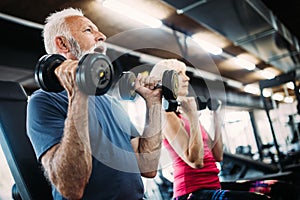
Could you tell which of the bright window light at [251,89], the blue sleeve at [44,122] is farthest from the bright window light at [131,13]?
the bright window light at [251,89]

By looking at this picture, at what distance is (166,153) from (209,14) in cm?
259

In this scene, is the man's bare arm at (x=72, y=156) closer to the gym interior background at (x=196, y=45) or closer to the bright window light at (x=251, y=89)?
the gym interior background at (x=196, y=45)

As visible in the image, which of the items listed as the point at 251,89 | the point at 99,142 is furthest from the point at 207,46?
the point at 251,89

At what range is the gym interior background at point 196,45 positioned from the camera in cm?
285

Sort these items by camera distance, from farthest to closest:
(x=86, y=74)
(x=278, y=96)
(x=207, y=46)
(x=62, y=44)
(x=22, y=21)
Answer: (x=278, y=96)
(x=207, y=46)
(x=22, y=21)
(x=62, y=44)
(x=86, y=74)

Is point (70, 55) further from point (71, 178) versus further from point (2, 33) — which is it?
point (2, 33)

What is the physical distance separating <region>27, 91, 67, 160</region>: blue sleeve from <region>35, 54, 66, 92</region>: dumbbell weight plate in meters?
0.14

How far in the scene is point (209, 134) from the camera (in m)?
2.09

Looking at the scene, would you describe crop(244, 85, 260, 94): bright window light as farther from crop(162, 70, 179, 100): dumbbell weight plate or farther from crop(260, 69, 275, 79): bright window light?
crop(162, 70, 179, 100): dumbbell weight plate

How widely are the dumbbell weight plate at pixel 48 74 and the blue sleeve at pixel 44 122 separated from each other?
14 centimetres

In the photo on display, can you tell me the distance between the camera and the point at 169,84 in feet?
4.81

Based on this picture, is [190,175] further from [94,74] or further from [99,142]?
[94,74]

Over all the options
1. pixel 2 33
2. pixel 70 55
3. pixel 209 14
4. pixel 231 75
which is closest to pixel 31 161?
pixel 70 55

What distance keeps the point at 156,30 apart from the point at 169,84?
3119mm
